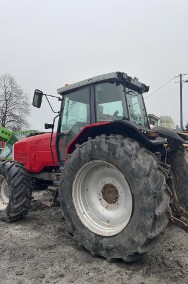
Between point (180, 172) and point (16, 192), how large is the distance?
283 cm

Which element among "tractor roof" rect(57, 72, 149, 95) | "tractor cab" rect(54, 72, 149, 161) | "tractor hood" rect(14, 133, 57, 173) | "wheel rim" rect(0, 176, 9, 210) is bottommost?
"wheel rim" rect(0, 176, 9, 210)

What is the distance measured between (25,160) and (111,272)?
3.61 metres

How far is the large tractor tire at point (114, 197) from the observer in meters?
3.39

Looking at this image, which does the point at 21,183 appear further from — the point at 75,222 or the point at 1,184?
the point at 75,222

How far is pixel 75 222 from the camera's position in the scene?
4.16 metres

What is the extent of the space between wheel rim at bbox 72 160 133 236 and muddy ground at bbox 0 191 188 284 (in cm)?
41

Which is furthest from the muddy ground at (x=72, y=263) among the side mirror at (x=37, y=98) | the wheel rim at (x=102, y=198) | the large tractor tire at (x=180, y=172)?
the side mirror at (x=37, y=98)

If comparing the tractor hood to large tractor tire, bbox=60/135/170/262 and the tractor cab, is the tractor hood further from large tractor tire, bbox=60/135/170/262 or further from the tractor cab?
large tractor tire, bbox=60/135/170/262

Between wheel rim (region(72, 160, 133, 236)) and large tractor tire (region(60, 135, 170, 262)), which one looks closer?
large tractor tire (region(60, 135, 170, 262))

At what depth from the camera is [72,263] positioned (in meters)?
3.69

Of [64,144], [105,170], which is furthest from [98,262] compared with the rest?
[64,144]

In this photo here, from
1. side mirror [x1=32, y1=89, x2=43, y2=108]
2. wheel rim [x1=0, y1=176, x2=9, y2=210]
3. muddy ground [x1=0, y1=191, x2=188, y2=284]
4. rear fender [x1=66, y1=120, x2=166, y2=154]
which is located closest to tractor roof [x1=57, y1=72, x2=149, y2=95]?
side mirror [x1=32, y1=89, x2=43, y2=108]

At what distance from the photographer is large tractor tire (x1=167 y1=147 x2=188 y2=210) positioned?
5.17 m

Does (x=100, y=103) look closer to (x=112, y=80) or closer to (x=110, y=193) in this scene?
(x=112, y=80)
